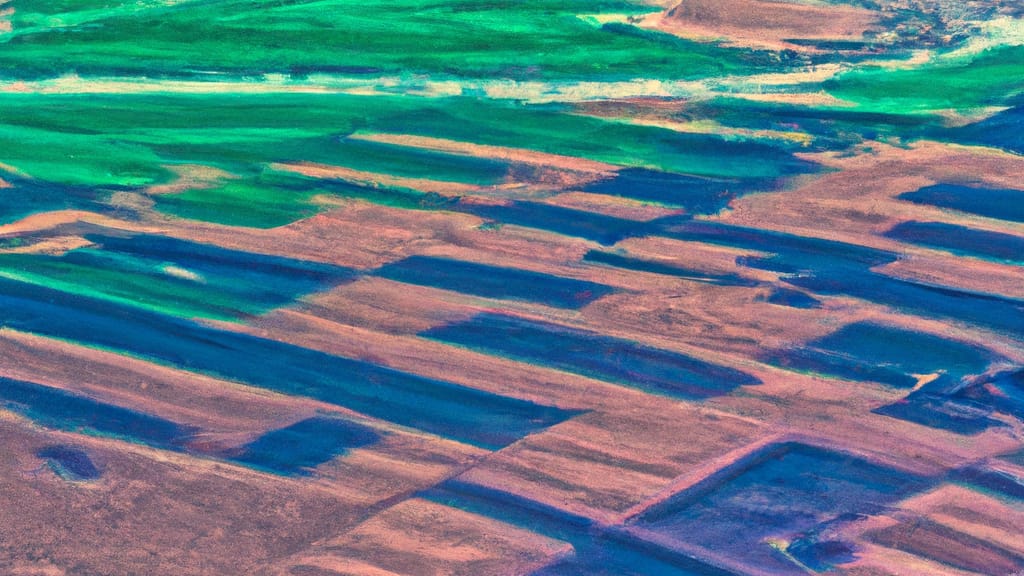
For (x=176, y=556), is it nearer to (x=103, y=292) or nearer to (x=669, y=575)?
(x=103, y=292)

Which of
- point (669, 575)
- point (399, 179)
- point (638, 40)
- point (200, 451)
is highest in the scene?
point (638, 40)

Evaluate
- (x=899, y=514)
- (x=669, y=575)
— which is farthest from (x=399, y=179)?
(x=899, y=514)

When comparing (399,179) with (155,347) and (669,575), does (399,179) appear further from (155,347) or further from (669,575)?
(669,575)

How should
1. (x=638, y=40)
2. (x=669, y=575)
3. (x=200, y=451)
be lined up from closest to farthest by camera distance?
(x=669, y=575), (x=200, y=451), (x=638, y=40)

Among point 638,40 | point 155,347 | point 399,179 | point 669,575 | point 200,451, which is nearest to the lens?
→ point 669,575

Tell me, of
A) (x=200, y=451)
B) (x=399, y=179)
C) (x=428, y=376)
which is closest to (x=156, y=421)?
(x=200, y=451)

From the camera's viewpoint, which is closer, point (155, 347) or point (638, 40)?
point (155, 347)

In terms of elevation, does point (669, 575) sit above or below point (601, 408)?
below
